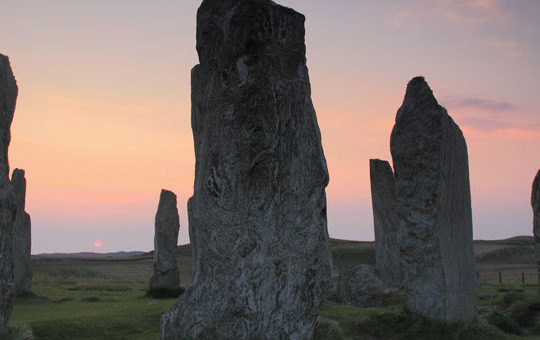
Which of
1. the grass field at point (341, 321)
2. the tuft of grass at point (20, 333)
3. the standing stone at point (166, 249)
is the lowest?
the grass field at point (341, 321)

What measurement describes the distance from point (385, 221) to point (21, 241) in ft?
48.6

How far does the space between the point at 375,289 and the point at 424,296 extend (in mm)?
6203

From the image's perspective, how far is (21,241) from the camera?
74.1 feet

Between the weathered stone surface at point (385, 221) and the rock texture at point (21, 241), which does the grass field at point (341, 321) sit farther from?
the weathered stone surface at point (385, 221)

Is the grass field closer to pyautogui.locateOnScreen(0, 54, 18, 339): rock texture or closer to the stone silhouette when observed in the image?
pyautogui.locateOnScreen(0, 54, 18, 339): rock texture

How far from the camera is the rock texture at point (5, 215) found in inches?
417

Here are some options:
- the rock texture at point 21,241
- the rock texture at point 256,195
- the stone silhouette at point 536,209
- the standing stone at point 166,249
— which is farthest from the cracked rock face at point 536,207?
the rock texture at point 21,241

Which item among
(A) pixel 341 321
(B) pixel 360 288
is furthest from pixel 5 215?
(B) pixel 360 288

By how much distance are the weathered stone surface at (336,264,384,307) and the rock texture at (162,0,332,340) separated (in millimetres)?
10318

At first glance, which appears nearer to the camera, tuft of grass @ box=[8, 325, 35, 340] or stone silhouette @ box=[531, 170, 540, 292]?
tuft of grass @ box=[8, 325, 35, 340]

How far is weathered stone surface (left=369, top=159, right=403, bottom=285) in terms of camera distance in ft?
71.7

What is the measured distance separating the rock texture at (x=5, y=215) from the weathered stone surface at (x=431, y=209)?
843cm

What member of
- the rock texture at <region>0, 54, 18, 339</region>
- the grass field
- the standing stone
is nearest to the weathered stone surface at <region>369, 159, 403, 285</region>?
the grass field

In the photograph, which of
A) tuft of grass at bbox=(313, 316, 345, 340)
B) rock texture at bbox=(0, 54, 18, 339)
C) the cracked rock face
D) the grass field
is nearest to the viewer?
tuft of grass at bbox=(313, 316, 345, 340)
